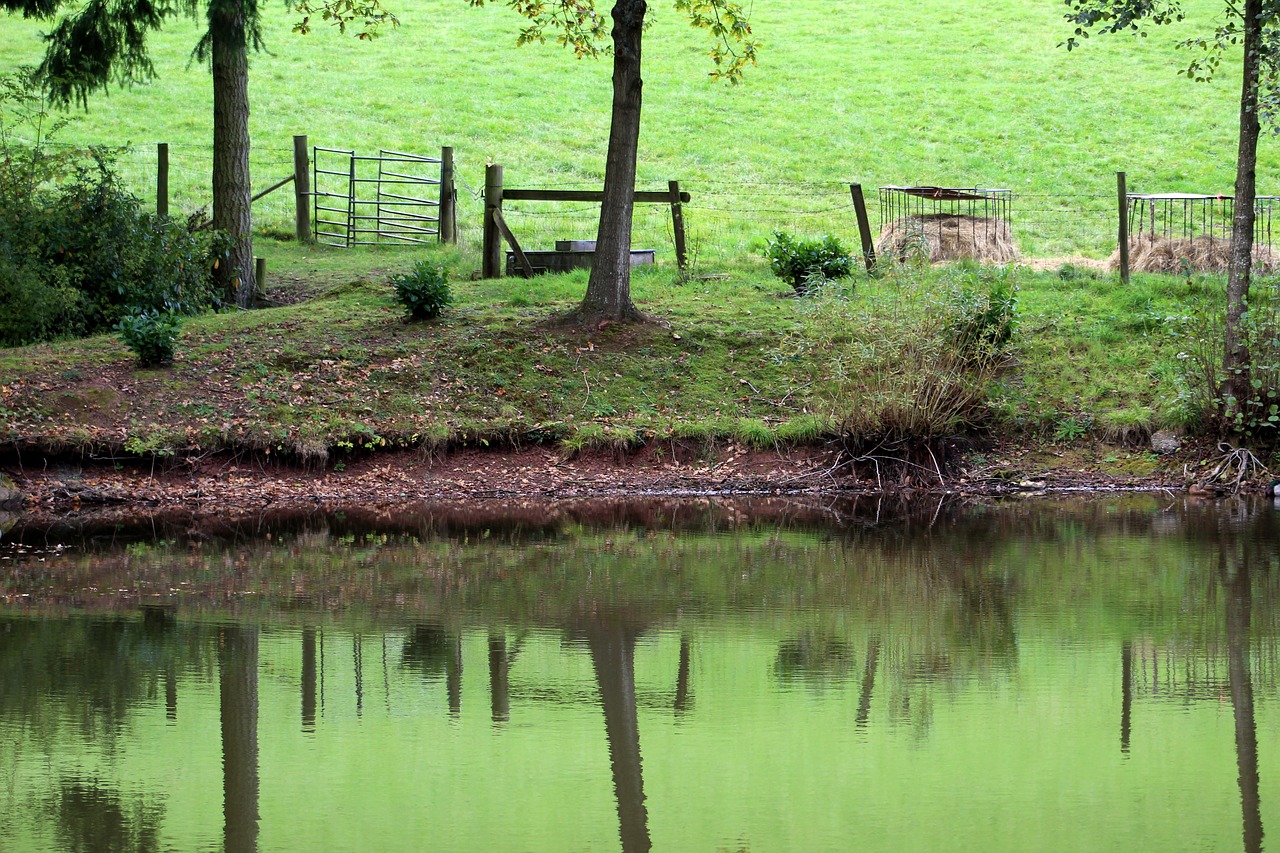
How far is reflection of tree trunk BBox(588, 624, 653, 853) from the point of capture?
595cm

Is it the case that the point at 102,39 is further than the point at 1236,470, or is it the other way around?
the point at 102,39

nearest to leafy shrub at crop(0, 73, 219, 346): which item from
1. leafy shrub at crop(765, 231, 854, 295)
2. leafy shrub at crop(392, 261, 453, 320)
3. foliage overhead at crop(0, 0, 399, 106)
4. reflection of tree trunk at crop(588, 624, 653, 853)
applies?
foliage overhead at crop(0, 0, 399, 106)

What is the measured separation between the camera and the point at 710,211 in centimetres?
2856

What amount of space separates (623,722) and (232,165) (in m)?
14.3

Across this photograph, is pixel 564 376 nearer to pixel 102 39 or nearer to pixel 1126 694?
pixel 102 39

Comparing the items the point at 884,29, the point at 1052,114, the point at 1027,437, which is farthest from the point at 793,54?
the point at 1027,437

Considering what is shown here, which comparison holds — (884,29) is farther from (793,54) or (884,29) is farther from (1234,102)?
(1234,102)

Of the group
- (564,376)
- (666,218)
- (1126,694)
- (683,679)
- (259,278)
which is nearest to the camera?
(1126,694)

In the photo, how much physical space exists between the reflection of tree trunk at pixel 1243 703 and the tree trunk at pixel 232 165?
552 inches

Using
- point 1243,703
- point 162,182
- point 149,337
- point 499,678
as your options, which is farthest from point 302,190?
point 1243,703

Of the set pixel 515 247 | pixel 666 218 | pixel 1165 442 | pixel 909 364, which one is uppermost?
pixel 666 218

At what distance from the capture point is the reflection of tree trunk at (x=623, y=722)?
19.5 feet

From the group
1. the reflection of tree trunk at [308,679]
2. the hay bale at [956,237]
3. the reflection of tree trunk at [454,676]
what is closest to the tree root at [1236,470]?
the hay bale at [956,237]

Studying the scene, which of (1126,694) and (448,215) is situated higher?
(448,215)
